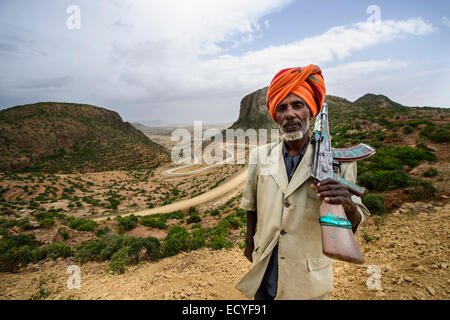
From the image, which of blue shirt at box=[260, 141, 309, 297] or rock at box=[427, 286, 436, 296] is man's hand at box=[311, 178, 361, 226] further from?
rock at box=[427, 286, 436, 296]

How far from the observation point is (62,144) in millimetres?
50938

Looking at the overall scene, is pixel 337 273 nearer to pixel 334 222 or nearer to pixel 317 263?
pixel 317 263

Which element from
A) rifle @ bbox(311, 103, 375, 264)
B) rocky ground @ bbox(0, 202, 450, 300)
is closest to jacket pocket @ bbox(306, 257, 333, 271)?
rifle @ bbox(311, 103, 375, 264)

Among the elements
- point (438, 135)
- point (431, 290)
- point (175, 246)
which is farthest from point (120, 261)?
point (438, 135)

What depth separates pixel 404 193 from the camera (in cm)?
765

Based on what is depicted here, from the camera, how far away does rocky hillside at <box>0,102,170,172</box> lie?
4306cm

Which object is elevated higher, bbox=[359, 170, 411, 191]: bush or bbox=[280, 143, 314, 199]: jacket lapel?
bbox=[280, 143, 314, 199]: jacket lapel

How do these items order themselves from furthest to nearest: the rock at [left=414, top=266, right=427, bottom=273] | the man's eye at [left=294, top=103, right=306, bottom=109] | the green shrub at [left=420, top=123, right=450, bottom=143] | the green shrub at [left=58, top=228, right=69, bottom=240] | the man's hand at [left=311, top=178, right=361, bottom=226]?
the green shrub at [left=420, top=123, right=450, bottom=143]
the green shrub at [left=58, top=228, right=69, bottom=240]
the rock at [left=414, top=266, right=427, bottom=273]
the man's eye at [left=294, top=103, right=306, bottom=109]
the man's hand at [left=311, top=178, right=361, bottom=226]

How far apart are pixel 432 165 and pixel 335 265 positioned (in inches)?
395

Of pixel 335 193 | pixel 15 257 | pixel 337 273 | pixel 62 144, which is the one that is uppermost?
pixel 62 144

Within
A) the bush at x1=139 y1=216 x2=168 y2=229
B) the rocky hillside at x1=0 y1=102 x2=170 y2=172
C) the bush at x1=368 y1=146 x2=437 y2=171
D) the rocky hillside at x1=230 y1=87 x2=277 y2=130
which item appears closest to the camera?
the bush at x1=368 y1=146 x2=437 y2=171

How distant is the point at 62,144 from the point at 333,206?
66388 millimetres

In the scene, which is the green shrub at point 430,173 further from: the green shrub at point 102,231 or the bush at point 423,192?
the green shrub at point 102,231

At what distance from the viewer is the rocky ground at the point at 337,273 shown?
3.70m
